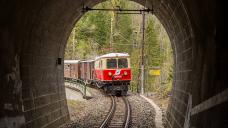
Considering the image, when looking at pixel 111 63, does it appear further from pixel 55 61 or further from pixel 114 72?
pixel 55 61

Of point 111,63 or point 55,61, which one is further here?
point 111,63

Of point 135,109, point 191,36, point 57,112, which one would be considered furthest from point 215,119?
point 135,109

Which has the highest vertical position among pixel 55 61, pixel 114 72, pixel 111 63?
pixel 111 63

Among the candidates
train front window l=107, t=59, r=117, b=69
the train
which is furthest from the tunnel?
train front window l=107, t=59, r=117, b=69

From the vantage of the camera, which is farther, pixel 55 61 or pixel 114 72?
pixel 114 72

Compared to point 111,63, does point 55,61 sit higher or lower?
lower

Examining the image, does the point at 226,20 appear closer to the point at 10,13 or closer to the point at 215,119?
the point at 215,119

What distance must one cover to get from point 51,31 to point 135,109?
808cm

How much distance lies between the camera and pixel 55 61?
15.7 metres

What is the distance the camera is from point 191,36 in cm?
1027

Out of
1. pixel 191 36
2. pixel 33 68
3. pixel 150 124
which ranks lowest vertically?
pixel 150 124

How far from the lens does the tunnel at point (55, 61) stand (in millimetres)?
6883

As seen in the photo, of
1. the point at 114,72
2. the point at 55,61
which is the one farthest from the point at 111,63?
the point at 55,61

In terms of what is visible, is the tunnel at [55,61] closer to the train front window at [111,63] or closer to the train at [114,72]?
the train at [114,72]
